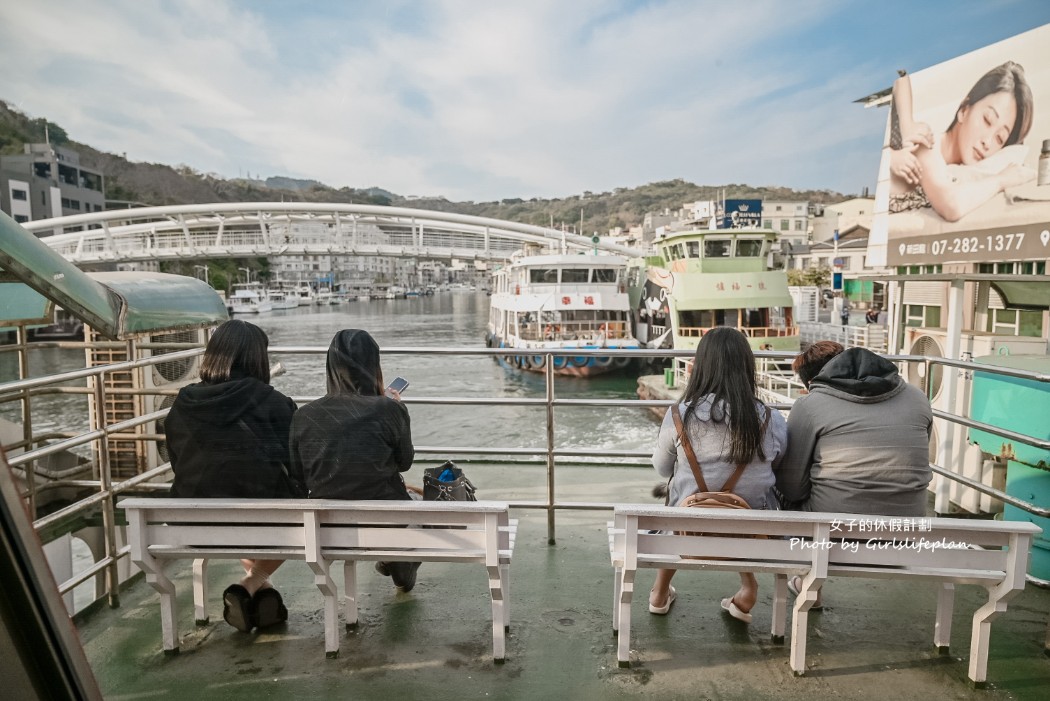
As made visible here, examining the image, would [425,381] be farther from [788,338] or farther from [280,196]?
[280,196]

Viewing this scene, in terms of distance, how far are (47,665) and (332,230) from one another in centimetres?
514

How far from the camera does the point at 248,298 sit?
477cm

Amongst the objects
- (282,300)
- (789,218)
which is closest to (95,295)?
(282,300)

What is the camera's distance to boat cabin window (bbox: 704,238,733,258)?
19.2 meters

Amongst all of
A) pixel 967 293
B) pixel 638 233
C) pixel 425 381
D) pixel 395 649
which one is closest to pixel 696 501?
pixel 395 649

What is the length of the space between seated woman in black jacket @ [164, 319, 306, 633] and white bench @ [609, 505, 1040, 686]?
1.13 metres

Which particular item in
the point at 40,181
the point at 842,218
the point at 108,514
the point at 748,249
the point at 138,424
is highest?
the point at 842,218

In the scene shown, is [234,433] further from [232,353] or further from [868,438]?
[868,438]

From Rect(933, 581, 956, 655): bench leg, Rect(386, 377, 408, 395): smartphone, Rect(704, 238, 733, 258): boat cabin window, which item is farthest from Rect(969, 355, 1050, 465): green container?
Rect(704, 238, 733, 258): boat cabin window

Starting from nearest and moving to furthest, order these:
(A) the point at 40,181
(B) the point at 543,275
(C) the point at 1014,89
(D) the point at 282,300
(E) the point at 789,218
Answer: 1. (A) the point at 40,181
2. (D) the point at 282,300
3. (C) the point at 1014,89
4. (B) the point at 543,275
5. (E) the point at 789,218

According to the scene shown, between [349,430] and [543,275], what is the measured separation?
2110 centimetres

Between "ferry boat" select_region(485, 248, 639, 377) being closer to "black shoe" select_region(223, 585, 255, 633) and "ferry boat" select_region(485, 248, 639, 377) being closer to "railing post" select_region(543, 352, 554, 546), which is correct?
A: "railing post" select_region(543, 352, 554, 546)

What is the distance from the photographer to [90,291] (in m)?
2.48

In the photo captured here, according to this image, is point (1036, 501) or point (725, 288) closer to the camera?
point (1036, 501)
